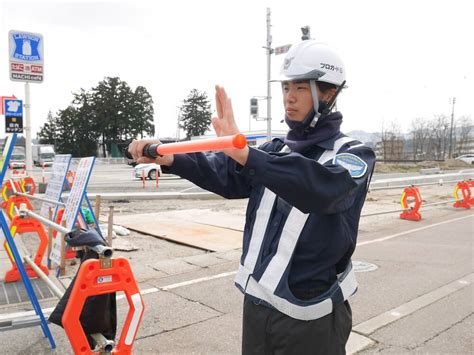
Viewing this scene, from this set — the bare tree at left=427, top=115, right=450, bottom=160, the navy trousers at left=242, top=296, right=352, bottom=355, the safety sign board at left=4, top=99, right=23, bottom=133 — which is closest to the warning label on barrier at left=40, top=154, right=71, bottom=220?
the navy trousers at left=242, top=296, right=352, bottom=355

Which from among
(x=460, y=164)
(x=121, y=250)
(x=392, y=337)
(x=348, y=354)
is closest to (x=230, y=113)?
(x=348, y=354)

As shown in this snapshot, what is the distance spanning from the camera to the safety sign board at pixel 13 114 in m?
11.6

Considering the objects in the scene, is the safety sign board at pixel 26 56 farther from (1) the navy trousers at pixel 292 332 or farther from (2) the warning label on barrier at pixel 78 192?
(1) the navy trousers at pixel 292 332

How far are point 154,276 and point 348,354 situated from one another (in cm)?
308

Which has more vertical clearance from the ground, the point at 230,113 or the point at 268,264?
the point at 230,113

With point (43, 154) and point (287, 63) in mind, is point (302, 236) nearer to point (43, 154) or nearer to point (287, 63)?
point (287, 63)

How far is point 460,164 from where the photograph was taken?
170ft

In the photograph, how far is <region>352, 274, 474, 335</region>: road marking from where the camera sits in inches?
165

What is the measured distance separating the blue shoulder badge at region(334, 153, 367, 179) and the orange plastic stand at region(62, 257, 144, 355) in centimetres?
106

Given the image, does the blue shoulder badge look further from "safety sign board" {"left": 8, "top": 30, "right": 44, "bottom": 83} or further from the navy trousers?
"safety sign board" {"left": 8, "top": 30, "right": 44, "bottom": 83}

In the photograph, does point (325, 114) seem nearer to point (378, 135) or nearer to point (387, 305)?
point (387, 305)

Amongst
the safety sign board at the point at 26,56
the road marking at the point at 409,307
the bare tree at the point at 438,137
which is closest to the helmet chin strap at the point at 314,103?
the road marking at the point at 409,307

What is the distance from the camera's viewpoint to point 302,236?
1.67 m

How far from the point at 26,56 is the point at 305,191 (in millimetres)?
11888
